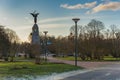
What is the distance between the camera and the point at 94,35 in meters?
80.5

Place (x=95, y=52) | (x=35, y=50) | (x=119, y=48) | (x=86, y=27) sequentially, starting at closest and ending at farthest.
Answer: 1. (x=35, y=50)
2. (x=95, y=52)
3. (x=86, y=27)
4. (x=119, y=48)

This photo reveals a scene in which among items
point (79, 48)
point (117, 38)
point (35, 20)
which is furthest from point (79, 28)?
point (35, 20)

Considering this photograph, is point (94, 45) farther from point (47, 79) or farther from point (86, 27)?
point (47, 79)

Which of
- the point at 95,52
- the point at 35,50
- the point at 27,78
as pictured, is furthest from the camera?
the point at 95,52

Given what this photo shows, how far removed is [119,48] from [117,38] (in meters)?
6.05

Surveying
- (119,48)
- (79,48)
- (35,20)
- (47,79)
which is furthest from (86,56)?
(47,79)

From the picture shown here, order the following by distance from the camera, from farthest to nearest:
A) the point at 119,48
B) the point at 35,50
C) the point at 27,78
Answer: the point at 119,48
the point at 35,50
the point at 27,78

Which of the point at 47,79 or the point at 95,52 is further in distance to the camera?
the point at 95,52

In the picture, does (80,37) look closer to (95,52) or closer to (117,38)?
(95,52)

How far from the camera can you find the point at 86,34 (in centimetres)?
8181

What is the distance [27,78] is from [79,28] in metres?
64.0

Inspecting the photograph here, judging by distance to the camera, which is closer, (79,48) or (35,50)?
(35,50)

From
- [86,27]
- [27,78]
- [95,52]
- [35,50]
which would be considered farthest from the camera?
[86,27]

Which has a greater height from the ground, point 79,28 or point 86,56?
point 79,28
